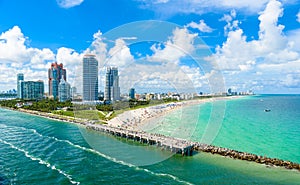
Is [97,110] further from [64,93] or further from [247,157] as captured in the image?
[247,157]

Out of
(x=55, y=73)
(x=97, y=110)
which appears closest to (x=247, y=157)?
(x=97, y=110)

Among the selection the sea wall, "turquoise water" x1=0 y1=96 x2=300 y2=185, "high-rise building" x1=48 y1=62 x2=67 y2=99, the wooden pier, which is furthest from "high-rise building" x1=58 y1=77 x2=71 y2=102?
the sea wall

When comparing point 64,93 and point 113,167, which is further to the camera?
point 64,93

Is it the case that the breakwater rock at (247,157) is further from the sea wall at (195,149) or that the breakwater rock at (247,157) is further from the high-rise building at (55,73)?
the high-rise building at (55,73)

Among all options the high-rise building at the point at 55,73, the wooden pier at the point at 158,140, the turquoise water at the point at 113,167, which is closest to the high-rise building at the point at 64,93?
the high-rise building at the point at 55,73

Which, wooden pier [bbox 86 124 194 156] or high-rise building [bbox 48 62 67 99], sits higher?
high-rise building [bbox 48 62 67 99]

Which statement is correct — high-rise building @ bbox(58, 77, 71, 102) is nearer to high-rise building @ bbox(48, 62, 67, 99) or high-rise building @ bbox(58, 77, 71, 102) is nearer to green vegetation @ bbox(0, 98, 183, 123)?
green vegetation @ bbox(0, 98, 183, 123)
